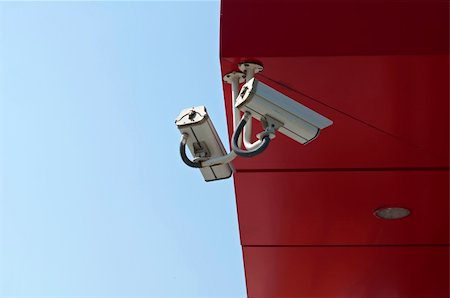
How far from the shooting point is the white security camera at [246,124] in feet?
8.07

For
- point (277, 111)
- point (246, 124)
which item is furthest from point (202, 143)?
point (277, 111)

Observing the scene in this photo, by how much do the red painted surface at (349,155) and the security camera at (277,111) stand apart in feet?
0.68

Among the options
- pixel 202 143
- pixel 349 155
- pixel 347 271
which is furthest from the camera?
pixel 347 271

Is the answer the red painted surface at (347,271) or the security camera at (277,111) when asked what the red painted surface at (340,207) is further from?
the security camera at (277,111)

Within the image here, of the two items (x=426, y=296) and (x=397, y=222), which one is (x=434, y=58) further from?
(x=426, y=296)

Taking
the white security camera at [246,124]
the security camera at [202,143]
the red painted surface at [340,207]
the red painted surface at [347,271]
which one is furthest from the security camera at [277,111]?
the red painted surface at [347,271]

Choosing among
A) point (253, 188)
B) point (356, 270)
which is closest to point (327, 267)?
point (356, 270)

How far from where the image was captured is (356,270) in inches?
168

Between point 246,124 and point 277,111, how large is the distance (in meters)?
0.20

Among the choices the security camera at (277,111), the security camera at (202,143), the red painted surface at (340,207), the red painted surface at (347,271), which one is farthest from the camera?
the red painted surface at (347,271)

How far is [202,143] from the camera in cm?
264

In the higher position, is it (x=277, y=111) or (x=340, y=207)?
(x=277, y=111)

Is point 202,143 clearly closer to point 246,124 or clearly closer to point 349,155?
point 246,124

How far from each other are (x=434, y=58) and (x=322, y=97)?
444 mm
